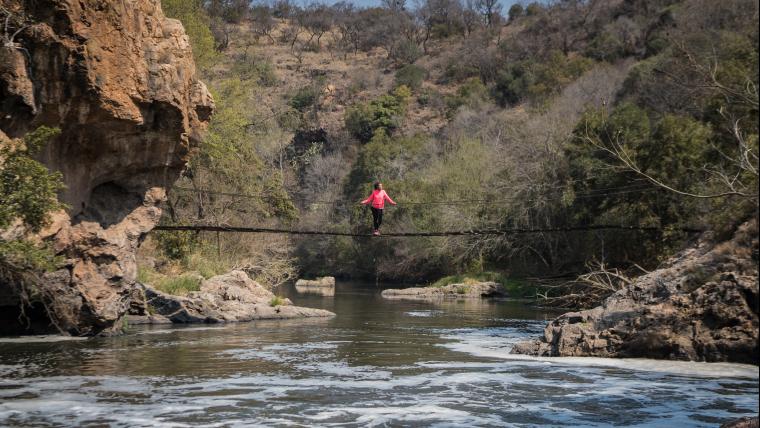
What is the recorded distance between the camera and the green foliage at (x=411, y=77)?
84125 millimetres

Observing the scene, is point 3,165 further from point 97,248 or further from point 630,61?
point 630,61

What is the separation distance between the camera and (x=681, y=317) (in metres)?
15.1

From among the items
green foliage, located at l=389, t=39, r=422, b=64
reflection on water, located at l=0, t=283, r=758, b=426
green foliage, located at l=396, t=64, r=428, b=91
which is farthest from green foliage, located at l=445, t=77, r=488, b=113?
reflection on water, located at l=0, t=283, r=758, b=426

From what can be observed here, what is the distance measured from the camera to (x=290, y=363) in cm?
1542

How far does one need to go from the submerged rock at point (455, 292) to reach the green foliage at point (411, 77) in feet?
155

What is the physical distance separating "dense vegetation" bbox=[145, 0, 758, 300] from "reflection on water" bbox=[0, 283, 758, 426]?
3.02m

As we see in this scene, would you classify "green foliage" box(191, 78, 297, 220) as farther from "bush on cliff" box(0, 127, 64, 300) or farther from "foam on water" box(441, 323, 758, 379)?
"bush on cliff" box(0, 127, 64, 300)

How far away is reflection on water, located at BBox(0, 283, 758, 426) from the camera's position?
34.7 feet

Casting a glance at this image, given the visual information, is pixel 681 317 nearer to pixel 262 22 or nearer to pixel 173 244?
pixel 173 244

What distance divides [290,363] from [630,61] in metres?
49.3

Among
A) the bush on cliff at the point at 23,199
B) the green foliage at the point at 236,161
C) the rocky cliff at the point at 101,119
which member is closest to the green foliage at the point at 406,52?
the green foliage at the point at 236,161

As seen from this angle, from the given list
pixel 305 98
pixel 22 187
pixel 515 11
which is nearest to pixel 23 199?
pixel 22 187

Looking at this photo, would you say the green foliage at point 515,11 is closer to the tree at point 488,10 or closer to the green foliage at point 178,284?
the tree at point 488,10

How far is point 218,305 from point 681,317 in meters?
13.6
